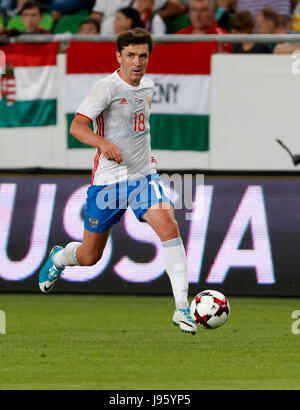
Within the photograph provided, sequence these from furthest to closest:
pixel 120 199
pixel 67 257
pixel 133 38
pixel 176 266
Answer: pixel 67 257 < pixel 120 199 < pixel 133 38 < pixel 176 266

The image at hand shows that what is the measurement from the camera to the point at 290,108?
12922 millimetres

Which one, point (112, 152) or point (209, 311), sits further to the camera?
point (209, 311)

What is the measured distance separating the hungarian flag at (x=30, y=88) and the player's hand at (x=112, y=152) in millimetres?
5657

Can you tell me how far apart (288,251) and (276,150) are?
6.05 ft

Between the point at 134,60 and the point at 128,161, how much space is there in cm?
82

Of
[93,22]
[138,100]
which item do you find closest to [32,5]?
[93,22]

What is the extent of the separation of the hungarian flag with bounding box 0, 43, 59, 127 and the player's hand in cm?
566

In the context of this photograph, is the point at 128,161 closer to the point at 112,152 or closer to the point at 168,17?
the point at 112,152

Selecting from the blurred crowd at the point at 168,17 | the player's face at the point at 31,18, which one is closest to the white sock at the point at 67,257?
the blurred crowd at the point at 168,17

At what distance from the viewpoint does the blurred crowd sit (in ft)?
44.1

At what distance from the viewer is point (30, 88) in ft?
45.2

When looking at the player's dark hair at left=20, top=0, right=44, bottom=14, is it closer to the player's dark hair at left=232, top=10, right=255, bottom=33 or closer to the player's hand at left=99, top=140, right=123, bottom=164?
the player's dark hair at left=232, top=10, right=255, bottom=33
